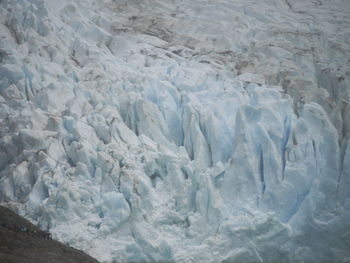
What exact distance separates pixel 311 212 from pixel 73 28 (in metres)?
12.6

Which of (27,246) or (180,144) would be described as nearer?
(27,246)

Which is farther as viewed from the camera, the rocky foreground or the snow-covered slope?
the snow-covered slope

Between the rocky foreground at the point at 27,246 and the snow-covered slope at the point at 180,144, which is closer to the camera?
the rocky foreground at the point at 27,246

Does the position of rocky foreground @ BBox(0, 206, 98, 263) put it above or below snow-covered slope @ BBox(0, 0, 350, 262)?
below

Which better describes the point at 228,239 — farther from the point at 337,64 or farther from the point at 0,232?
the point at 337,64

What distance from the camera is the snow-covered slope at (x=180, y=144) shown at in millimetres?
11461

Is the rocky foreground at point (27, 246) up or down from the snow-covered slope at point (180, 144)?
down

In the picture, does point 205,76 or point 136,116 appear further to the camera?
point 205,76

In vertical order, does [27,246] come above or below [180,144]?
below

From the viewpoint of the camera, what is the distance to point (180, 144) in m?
13.8

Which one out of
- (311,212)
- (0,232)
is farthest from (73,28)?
(311,212)

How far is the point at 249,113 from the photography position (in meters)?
13.2

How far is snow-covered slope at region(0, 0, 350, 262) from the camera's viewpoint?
11.5 metres

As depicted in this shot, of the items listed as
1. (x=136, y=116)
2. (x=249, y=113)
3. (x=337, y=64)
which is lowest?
(x=136, y=116)
